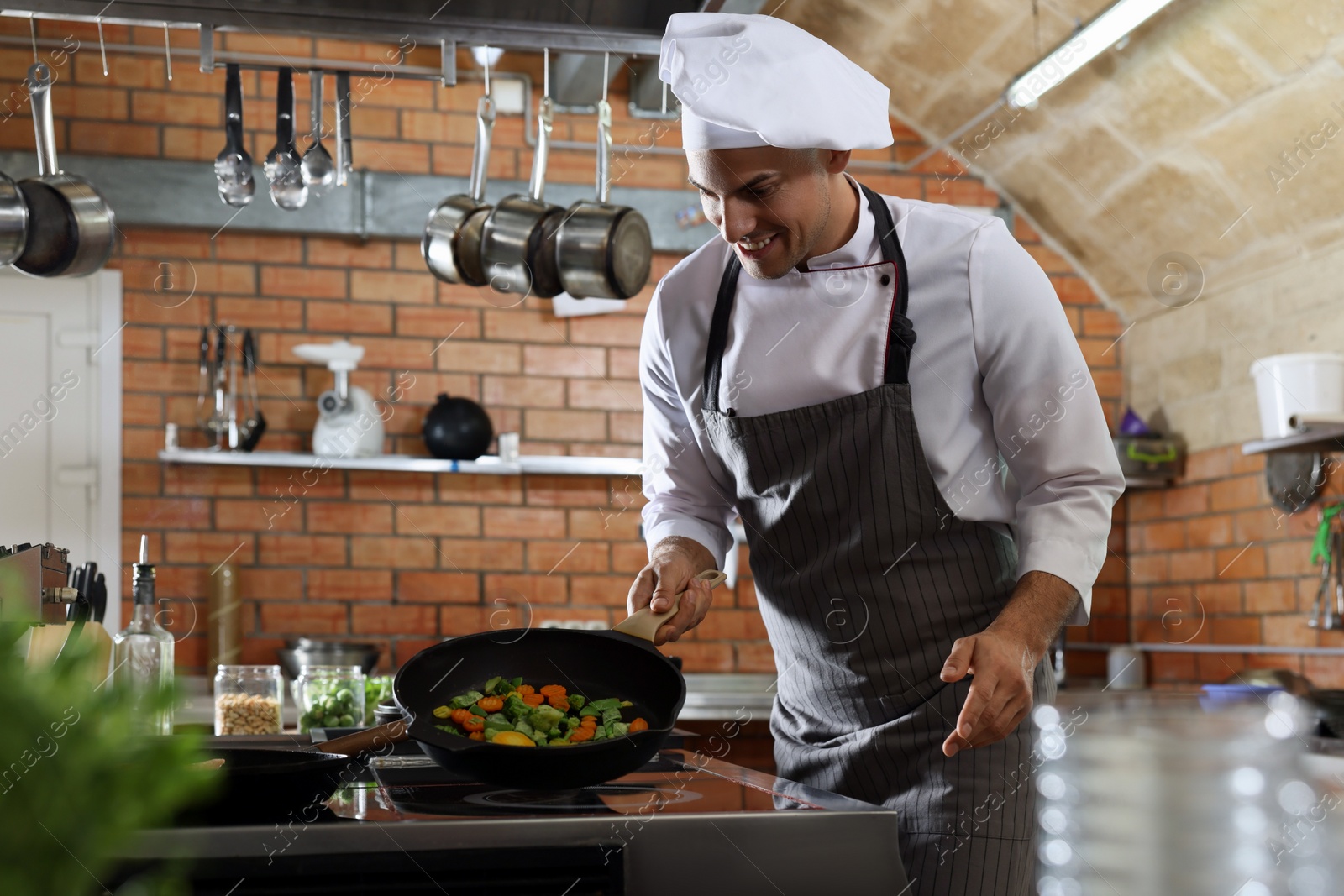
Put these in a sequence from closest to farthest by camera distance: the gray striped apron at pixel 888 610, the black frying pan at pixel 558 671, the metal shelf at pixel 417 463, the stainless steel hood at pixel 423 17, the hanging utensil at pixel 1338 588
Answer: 1. the black frying pan at pixel 558 671
2. the gray striped apron at pixel 888 610
3. the stainless steel hood at pixel 423 17
4. the hanging utensil at pixel 1338 588
5. the metal shelf at pixel 417 463

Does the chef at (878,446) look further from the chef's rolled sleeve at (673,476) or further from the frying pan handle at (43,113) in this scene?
the frying pan handle at (43,113)

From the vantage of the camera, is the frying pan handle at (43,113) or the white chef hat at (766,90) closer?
the white chef hat at (766,90)

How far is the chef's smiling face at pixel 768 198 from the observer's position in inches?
53.1

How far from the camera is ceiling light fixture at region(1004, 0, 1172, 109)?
2.79 m

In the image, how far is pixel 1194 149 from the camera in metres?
3.57

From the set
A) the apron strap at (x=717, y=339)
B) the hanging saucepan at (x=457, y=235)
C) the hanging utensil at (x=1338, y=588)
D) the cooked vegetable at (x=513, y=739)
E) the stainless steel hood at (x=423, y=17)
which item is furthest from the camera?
the hanging utensil at (x=1338, y=588)

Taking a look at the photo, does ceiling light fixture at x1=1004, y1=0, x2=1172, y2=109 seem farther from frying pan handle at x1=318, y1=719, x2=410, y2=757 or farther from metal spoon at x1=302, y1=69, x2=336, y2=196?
frying pan handle at x1=318, y1=719, x2=410, y2=757

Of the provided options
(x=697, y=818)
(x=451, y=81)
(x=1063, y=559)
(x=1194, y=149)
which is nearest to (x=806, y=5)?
(x=1194, y=149)

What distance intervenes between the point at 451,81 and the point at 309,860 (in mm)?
1591

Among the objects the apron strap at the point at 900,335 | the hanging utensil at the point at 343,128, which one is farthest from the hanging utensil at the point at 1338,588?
the hanging utensil at the point at 343,128

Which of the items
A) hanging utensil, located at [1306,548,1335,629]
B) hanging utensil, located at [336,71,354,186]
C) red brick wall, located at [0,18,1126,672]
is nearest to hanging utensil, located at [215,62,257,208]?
hanging utensil, located at [336,71,354,186]

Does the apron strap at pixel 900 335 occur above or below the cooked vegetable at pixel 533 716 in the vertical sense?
above

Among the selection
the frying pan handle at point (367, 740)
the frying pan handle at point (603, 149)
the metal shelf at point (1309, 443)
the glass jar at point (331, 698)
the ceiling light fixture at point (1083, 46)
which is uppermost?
the ceiling light fixture at point (1083, 46)

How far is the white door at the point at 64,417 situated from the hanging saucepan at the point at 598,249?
75.8 inches
